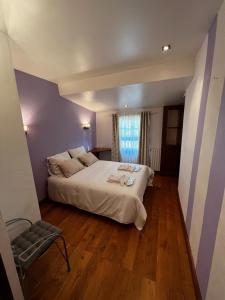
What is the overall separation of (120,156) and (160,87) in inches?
103

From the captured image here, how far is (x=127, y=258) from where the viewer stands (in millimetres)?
1441

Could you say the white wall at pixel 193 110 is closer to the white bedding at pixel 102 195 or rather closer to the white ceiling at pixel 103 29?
the white ceiling at pixel 103 29

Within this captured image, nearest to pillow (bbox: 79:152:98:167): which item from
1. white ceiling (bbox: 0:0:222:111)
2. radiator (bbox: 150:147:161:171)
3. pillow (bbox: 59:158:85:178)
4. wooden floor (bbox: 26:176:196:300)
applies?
pillow (bbox: 59:158:85:178)

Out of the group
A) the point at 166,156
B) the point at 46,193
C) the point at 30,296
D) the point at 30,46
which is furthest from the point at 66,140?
the point at 166,156

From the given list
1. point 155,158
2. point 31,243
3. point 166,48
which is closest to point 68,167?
point 31,243

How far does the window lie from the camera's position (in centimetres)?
413

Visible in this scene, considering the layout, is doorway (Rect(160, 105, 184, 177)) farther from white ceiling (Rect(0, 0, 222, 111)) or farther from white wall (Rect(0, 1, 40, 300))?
white wall (Rect(0, 1, 40, 300))

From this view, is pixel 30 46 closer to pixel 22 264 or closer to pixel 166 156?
pixel 22 264

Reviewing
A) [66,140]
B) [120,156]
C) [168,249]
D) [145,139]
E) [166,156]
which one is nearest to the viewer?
[168,249]

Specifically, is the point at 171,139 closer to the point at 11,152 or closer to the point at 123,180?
the point at 123,180

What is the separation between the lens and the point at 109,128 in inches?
179

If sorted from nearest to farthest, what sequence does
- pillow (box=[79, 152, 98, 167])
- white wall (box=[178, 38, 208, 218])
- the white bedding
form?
white wall (box=[178, 38, 208, 218]), the white bedding, pillow (box=[79, 152, 98, 167])

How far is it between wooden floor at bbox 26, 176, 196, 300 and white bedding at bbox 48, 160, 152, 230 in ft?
0.64

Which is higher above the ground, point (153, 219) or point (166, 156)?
point (166, 156)
